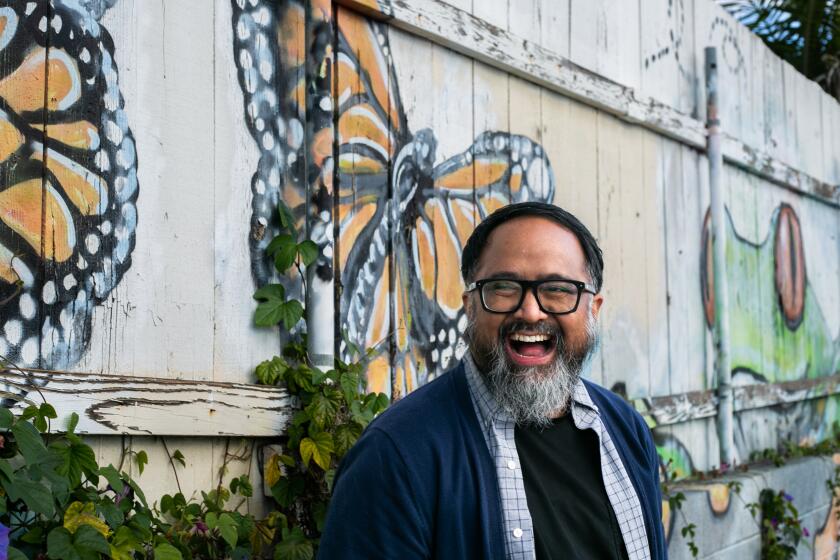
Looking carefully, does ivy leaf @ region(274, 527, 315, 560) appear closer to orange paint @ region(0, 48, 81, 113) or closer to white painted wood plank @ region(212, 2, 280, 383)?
white painted wood plank @ region(212, 2, 280, 383)

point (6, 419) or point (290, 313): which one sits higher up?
point (290, 313)

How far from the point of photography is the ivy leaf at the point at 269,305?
2979 mm

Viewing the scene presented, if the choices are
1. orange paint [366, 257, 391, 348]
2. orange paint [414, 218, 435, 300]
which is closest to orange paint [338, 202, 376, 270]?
orange paint [366, 257, 391, 348]

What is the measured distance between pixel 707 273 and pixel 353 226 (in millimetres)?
3226

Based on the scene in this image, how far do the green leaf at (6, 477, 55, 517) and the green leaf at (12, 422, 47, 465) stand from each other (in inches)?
1.7

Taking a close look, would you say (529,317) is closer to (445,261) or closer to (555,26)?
(445,261)

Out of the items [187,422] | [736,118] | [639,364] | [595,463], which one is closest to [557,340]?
[595,463]

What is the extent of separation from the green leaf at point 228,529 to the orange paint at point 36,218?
762 millimetres

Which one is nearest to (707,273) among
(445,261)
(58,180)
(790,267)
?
(790,267)

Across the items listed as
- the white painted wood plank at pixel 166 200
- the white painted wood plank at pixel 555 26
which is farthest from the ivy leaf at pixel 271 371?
the white painted wood plank at pixel 555 26

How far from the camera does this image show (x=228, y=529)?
2688mm

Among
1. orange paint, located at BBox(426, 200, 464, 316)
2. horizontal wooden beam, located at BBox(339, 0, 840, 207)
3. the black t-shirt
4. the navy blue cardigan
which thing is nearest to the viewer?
the navy blue cardigan

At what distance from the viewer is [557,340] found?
233 cm

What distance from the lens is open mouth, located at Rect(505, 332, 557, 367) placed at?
2287 mm
